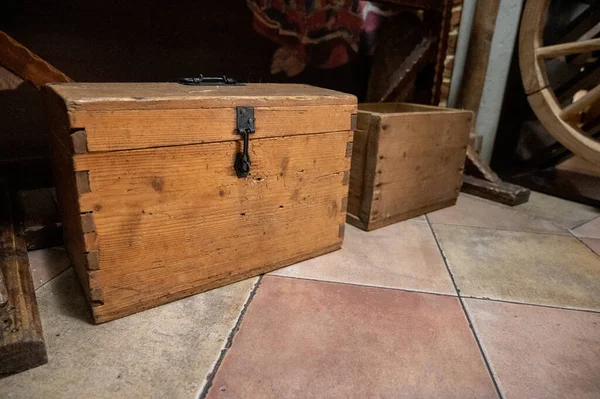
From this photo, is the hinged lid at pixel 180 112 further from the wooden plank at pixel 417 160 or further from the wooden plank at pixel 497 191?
the wooden plank at pixel 497 191

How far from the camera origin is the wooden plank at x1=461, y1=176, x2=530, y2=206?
1889 millimetres

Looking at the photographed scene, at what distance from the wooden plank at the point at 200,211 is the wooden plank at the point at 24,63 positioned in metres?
0.51

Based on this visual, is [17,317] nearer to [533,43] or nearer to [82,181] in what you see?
[82,181]

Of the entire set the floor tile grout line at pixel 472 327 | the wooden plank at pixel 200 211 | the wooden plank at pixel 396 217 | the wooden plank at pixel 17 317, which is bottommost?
the floor tile grout line at pixel 472 327

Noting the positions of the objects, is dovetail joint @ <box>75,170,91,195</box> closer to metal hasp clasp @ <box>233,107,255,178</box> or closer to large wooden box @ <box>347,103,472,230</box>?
metal hasp clasp @ <box>233,107,255,178</box>

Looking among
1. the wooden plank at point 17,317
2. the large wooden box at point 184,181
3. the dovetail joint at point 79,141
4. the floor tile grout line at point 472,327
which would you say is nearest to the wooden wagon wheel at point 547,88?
the floor tile grout line at point 472,327

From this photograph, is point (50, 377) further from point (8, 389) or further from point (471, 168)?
point (471, 168)

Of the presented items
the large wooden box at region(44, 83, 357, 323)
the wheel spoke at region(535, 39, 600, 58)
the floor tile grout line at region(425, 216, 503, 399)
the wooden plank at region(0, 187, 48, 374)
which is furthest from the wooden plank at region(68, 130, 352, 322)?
the wheel spoke at region(535, 39, 600, 58)

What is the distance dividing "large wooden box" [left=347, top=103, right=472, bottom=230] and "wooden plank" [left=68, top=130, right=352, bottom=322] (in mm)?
230

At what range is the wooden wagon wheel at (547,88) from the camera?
1.66 meters

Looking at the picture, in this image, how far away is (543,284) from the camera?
1.22 meters

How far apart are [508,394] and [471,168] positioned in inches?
58.0

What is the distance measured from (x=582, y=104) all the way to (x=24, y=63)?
78.8 inches

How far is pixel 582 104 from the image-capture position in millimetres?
1657
